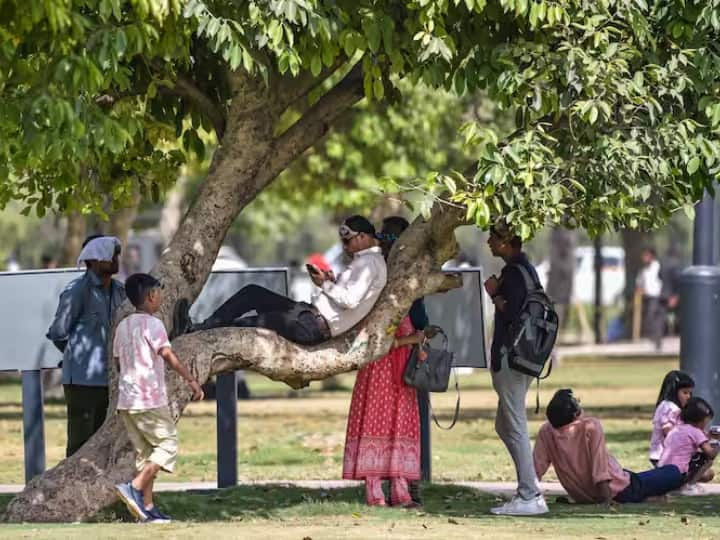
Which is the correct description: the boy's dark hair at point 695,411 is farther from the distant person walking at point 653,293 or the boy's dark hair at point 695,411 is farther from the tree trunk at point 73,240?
the distant person walking at point 653,293

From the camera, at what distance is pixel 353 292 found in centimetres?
1080

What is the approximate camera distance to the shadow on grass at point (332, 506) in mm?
10875

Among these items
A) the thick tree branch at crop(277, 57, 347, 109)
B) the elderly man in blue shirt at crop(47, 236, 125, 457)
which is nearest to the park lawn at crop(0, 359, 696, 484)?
the elderly man in blue shirt at crop(47, 236, 125, 457)

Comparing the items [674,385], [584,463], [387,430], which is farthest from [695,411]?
[387,430]

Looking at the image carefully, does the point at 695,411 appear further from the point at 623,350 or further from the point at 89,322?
the point at 623,350

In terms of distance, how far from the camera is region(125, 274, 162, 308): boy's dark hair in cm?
998

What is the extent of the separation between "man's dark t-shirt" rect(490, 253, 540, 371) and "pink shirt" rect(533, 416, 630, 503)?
98 centimetres

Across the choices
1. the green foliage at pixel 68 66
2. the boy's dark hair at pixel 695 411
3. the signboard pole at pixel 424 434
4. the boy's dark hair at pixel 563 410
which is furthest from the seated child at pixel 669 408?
the green foliage at pixel 68 66

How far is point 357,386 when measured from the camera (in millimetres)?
11305

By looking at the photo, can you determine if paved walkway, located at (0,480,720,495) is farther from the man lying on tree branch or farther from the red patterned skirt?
the man lying on tree branch

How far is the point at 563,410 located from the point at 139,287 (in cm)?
304

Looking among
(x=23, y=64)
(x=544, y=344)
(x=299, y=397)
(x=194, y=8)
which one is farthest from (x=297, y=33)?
(x=299, y=397)

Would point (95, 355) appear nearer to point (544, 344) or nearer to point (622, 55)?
point (544, 344)

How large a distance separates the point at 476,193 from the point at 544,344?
48.0 inches
